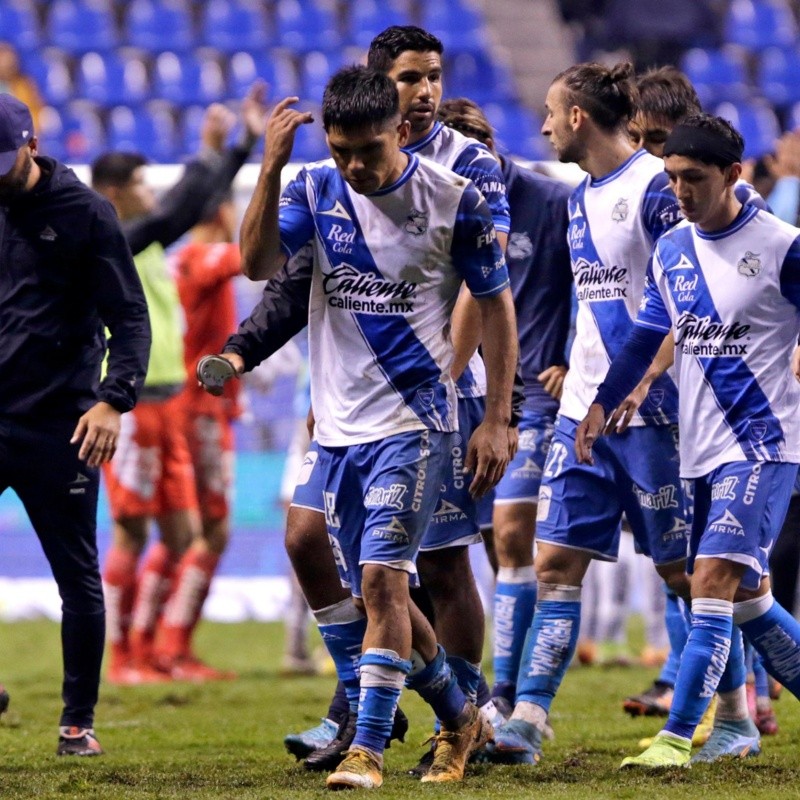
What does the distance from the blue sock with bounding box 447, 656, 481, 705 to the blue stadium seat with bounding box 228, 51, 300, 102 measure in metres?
12.5

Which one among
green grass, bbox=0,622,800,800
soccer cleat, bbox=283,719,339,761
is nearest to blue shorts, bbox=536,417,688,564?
green grass, bbox=0,622,800,800

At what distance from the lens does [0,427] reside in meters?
5.79

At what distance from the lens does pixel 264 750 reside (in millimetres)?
6195

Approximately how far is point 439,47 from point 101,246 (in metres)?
1.45

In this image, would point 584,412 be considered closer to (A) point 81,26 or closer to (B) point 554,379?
(B) point 554,379

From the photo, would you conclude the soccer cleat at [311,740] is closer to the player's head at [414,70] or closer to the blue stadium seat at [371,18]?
the player's head at [414,70]

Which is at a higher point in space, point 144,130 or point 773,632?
point 144,130

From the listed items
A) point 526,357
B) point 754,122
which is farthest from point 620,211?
point 754,122

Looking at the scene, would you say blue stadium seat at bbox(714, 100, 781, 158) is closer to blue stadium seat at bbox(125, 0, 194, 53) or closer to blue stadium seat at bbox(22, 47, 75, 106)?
blue stadium seat at bbox(125, 0, 194, 53)

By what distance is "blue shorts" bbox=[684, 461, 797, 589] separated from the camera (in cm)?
514

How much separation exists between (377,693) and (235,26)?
14408mm

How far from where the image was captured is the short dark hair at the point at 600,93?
5938 mm

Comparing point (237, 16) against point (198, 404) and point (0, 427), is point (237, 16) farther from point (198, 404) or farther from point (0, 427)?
point (0, 427)

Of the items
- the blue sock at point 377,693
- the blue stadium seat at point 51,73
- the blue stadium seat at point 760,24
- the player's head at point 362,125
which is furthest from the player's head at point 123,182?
the blue stadium seat at point 760,24
